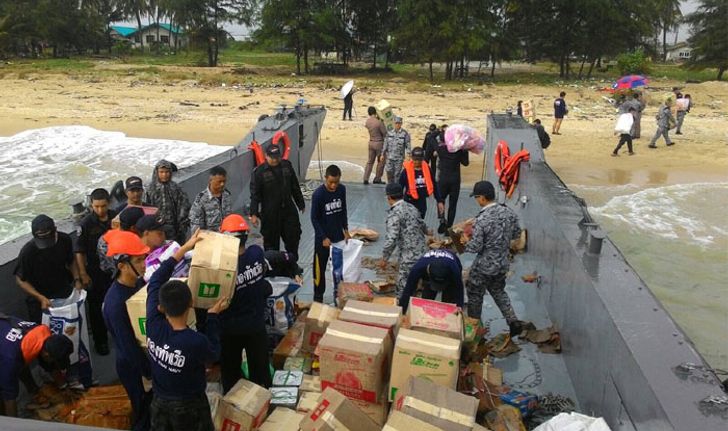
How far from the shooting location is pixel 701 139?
19469mm

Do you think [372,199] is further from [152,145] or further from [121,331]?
[152,145]

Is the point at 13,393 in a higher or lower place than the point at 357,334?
lower

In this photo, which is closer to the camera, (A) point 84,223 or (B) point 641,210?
(A) point 84,223

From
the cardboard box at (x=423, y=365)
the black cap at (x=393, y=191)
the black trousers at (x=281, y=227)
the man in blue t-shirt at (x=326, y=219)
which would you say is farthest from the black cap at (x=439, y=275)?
the black trousers at (x=281, y=227)

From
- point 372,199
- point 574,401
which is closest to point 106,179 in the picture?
point 372,199

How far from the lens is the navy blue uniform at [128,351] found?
3236mm

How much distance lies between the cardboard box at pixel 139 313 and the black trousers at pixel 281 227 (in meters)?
2.43

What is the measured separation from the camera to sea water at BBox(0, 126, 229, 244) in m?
12.6

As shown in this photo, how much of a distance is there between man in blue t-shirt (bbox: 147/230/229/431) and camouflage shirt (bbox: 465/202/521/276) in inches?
98.3

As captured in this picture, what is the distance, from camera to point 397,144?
8.95 metres

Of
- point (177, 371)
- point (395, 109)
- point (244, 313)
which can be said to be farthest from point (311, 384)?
point (395, 109)

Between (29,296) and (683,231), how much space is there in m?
11.0

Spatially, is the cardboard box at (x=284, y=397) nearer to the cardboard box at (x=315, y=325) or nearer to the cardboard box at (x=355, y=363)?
the cardboard box at (x=355, y=363)

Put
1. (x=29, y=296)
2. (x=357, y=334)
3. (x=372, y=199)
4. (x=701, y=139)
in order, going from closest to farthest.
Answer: (x=357, y=334) → (x=29, y=296) → (x=372, y=199) → (x=701, y=139)
